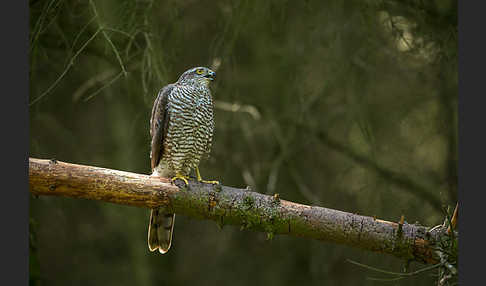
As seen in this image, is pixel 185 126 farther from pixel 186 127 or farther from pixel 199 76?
pixel 199 76

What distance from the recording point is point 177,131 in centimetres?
418

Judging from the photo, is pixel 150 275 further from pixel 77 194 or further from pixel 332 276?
pixel 77 194

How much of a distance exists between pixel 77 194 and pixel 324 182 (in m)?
4.22

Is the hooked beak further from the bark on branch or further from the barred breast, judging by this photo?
the bark on branch

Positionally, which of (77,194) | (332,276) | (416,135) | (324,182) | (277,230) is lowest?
(332,276)

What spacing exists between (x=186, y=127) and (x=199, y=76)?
50 centimetres

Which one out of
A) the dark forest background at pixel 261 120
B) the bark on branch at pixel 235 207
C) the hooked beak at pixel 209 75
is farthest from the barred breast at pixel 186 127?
the bark on branch at pixel 235 207

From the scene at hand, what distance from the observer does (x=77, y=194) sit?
334 cm

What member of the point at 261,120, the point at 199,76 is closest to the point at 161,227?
the point at 199,76

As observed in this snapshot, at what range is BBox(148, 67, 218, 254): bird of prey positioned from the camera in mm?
4184

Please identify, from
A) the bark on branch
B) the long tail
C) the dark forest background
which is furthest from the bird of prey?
the bark on branch

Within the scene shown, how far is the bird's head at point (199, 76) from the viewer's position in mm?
4305

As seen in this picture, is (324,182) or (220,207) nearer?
(220,207)

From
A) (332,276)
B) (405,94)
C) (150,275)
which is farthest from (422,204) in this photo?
(150,275)
